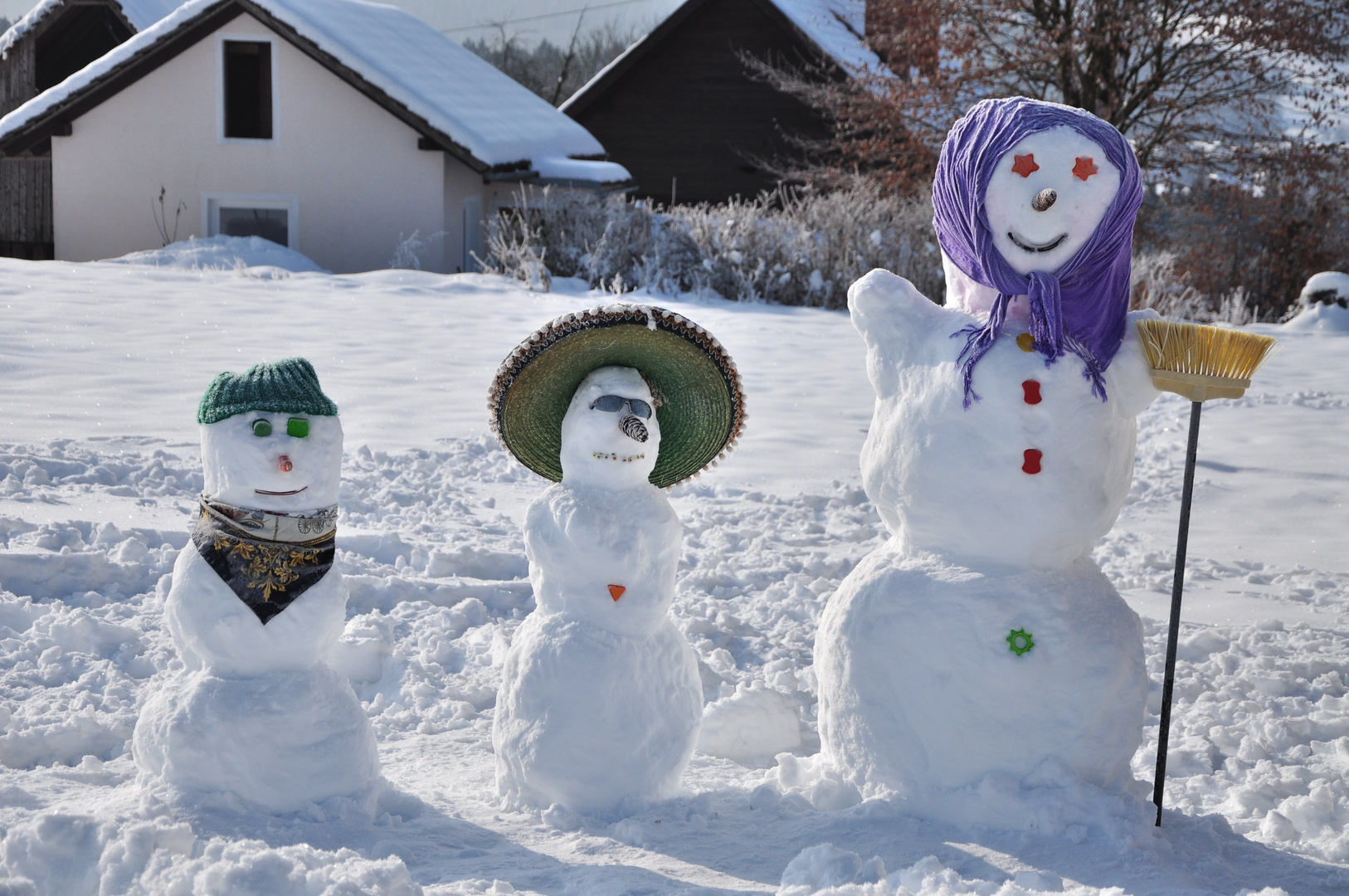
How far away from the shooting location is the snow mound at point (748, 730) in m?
3.68

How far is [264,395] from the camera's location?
2932 millimetres

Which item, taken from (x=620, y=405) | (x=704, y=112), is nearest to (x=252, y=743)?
(x=620, y=405)

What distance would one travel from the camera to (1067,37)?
40.5ft

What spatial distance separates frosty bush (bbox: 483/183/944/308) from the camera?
44.2 feet

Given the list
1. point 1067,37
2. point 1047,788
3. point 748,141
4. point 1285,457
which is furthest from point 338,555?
point 748,141

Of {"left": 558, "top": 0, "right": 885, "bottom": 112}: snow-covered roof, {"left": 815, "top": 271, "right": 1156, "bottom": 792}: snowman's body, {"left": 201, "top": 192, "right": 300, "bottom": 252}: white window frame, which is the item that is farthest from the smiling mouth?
{"left": 558, "top": 0, "right": 885, "bottom": 112}: snow-covered roof

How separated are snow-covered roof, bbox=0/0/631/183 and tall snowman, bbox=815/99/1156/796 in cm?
1324

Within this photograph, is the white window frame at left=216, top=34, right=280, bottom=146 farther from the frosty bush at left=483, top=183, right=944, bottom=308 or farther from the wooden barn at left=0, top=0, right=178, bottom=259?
the wooden barn at left=0, top=0, right=178, bottom=259

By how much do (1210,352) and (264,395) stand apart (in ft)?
7.61

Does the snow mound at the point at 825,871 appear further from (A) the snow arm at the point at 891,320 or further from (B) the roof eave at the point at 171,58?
(B) the roof eave at the point at 171,58

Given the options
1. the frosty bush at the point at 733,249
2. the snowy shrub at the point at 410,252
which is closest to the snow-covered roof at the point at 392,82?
the snowy shrub at the point at 410,252

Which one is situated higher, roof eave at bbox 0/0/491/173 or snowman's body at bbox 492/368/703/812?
roof eave at bbox 0/0/491/173

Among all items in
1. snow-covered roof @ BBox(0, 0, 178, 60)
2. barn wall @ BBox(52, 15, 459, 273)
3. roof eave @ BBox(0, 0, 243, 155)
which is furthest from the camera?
snow-covered roof @ BBox(0, 0, 178, 60)

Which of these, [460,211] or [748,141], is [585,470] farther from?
[748,141]
